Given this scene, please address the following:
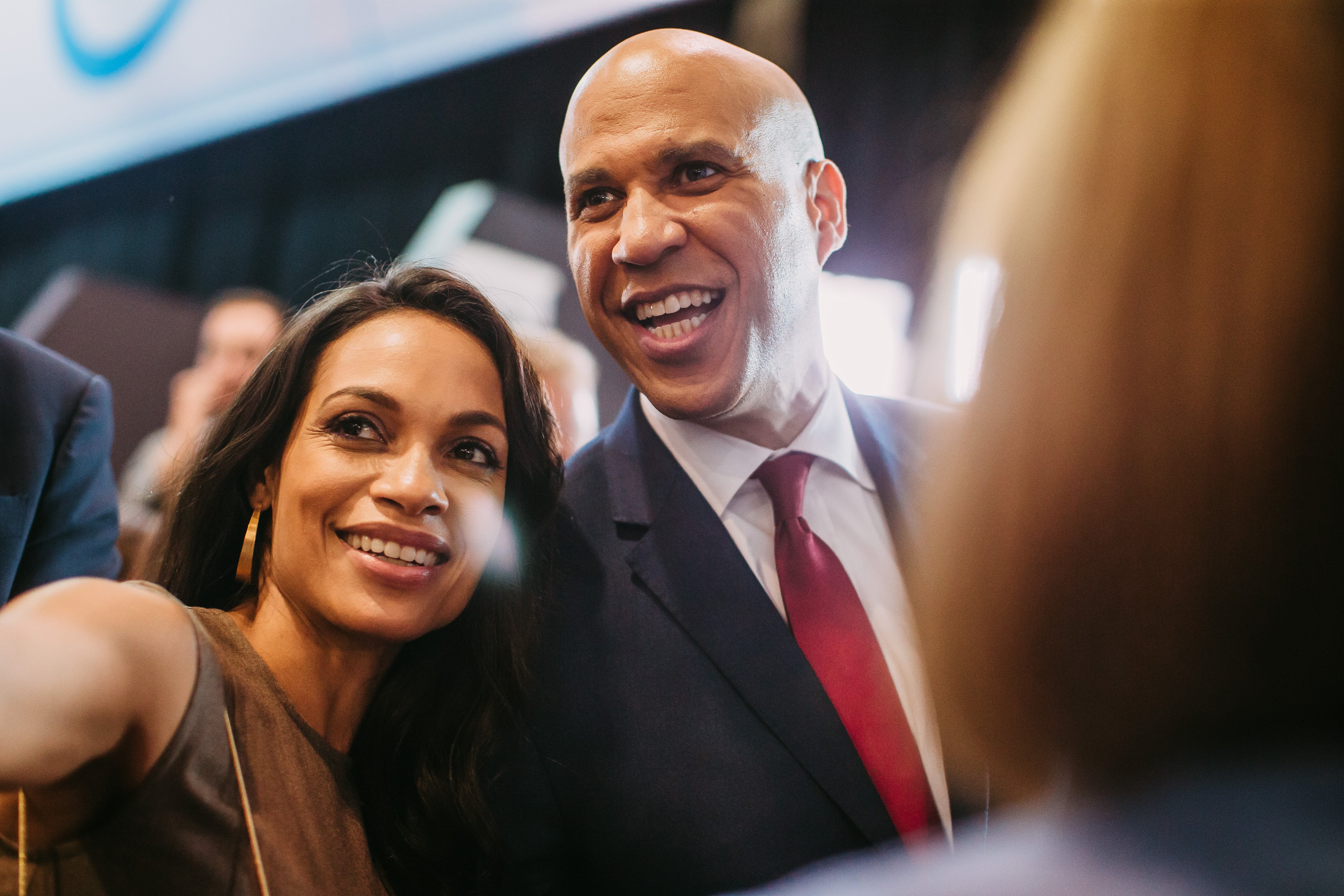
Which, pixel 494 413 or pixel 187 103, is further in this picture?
pixel 187 103

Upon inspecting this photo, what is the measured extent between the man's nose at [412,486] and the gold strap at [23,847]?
0.51 m

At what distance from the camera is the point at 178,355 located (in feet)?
13.0

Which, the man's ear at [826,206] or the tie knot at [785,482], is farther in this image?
the man's ear at [826,206]

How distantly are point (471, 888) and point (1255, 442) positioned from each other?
124 cm

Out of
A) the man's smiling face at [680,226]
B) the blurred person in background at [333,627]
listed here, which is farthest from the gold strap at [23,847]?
the man's smiling face at [680,226]

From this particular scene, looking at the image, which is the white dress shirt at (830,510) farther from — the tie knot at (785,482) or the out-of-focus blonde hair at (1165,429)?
the out-of-focus blonde hair at (1165,429)

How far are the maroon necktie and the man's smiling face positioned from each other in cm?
18

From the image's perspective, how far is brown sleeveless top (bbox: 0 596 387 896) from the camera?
3.03ft

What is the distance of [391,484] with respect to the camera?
48.5 inches

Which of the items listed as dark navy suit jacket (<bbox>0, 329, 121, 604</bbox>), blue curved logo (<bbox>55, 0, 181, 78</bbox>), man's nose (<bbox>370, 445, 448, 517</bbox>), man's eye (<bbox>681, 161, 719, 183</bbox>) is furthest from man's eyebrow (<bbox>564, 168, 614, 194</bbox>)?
blue curved logo (<bbox>55, 0, 181, 78</bbox>)

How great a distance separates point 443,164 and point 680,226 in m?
2.67

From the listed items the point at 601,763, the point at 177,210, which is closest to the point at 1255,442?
the point at 601,763

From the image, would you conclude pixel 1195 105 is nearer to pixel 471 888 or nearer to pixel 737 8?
pixel 471 888

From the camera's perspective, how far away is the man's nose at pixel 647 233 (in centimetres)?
130
